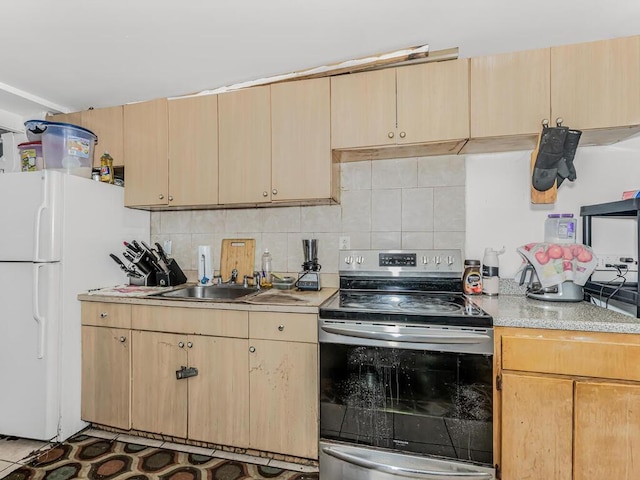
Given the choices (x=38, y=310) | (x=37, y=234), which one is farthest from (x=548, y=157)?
(x=38, y=310)

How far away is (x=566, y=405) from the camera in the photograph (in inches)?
55.9

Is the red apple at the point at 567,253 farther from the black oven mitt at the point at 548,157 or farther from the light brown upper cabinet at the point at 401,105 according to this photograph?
the light brown upper cabinet at the point at 401,105

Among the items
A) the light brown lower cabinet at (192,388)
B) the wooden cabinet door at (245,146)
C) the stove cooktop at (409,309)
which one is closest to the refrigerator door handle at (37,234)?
the light brown lower cabinet at (192,388)

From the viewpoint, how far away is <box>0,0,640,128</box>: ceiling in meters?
1.55

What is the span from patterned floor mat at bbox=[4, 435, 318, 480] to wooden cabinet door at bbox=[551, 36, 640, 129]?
236 cm

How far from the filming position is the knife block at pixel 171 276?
2.46m

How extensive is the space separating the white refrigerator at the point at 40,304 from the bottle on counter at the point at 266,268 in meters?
1.17

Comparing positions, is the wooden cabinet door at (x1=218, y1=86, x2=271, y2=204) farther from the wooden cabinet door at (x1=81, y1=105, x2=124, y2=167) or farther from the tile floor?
the tile floor

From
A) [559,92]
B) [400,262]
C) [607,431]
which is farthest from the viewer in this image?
[400,262]

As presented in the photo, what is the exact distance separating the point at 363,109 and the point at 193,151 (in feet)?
3.90

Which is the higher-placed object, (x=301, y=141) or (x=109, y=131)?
(x=109, y=131)

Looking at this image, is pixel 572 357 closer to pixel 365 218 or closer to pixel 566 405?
pixel 566 405

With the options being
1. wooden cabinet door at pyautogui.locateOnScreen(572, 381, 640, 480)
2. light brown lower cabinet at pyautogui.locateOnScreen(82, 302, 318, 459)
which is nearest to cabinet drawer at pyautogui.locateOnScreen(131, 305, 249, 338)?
light brown lower cabinet at pyautogui.locateOnScreen(82, 302, 318, 459)

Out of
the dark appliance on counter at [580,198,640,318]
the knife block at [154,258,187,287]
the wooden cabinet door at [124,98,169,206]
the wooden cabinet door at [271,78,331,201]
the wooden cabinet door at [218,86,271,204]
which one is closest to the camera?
the dark appliance on counter at [580,198,640,318]
